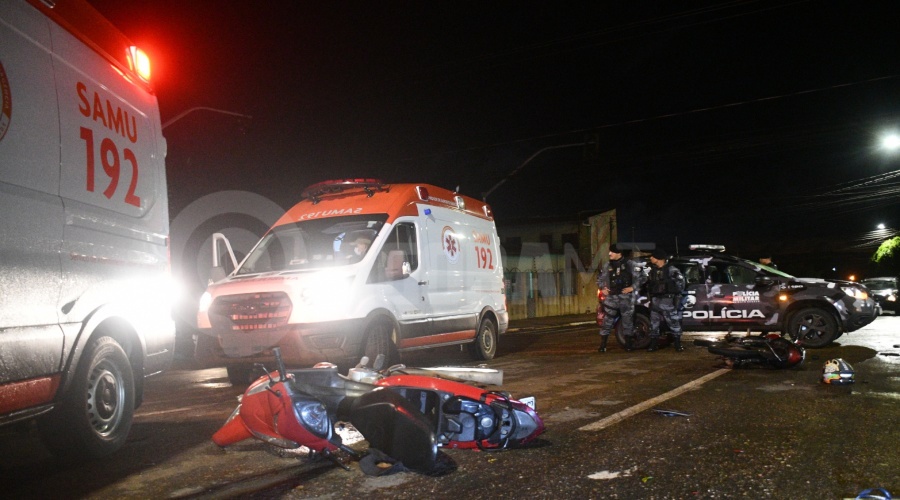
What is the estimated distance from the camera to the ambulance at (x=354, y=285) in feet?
23.8

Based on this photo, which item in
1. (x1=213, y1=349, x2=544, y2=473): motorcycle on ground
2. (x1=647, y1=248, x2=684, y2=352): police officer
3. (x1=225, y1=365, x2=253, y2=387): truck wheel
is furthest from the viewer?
(x1=647, y1=248, x2=684, y2=352): police officer

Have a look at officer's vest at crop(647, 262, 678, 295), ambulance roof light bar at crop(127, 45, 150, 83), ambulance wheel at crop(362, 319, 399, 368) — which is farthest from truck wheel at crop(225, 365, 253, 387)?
officer's vest at crop(647, 262, 678, 295)

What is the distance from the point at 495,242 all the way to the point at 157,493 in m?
8.63

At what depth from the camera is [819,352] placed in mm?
10219

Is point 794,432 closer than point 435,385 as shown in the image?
No

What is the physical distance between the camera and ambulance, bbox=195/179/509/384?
7.25 metres

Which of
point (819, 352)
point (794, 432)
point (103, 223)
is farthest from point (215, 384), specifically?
point (819, 352)

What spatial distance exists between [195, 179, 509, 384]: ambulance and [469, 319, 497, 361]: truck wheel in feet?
0.06

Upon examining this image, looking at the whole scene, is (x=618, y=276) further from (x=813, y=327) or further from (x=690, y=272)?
(x=813, y=327)

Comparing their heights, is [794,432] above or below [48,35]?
below

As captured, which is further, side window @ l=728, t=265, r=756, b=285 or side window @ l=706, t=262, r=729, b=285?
side window @ l=706, t=262, r=729, b=285

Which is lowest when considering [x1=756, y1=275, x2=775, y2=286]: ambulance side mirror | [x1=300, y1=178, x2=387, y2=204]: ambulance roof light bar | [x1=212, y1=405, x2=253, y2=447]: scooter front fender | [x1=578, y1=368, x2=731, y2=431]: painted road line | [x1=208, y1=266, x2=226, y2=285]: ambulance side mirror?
[x1=578, y1=368, x2=731, y2=431]: painted road line

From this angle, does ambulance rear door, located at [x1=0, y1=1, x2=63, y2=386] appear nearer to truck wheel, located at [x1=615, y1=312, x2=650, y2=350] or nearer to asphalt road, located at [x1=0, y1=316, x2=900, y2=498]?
asphalt road, located at [x1=0, y1=316, x2=900, y2=498]

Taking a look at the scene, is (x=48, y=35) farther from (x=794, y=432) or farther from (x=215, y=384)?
(x=794, y=432)
